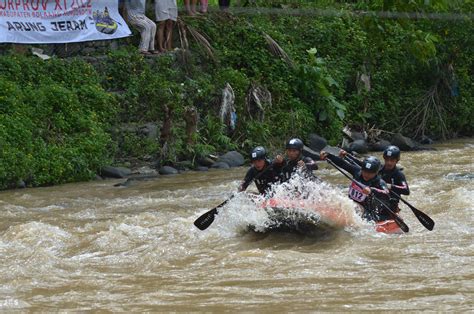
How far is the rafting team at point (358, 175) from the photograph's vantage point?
13.3 metres

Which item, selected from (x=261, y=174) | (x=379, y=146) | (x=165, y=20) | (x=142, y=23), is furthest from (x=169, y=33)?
(x=261, y=174)

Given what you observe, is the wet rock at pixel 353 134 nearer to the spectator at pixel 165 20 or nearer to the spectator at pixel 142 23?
the spectator at pixel 165 20

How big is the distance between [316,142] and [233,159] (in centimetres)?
289

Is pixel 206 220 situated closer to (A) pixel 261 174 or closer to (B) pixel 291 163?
(A) pixel 261 174

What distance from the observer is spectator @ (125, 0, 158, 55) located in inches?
864

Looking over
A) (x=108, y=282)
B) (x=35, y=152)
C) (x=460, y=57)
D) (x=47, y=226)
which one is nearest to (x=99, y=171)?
(x=35, y=152)

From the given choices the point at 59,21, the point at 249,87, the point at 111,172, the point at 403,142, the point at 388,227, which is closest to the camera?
the point at 388,227

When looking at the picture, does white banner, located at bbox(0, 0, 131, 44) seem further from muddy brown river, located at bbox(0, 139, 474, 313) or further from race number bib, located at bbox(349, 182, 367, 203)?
race number bib, located at bbox(349, 182, 367, 203)

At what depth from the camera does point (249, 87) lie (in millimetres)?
22906

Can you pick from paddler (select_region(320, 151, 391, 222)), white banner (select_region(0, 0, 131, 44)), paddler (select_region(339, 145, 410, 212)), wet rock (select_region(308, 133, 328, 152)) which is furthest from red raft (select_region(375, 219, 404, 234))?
wet rock (select_region(308, 133, 328, 152))

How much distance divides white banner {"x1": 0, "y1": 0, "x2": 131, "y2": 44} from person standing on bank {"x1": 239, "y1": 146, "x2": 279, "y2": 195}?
7.60 meters

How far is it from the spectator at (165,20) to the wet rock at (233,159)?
2.98 metres

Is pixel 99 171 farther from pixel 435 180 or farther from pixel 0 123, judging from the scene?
pixel 435 180

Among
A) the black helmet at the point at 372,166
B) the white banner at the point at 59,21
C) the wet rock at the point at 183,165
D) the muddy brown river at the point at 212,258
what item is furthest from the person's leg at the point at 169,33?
the black helmet at the point at 372,166
